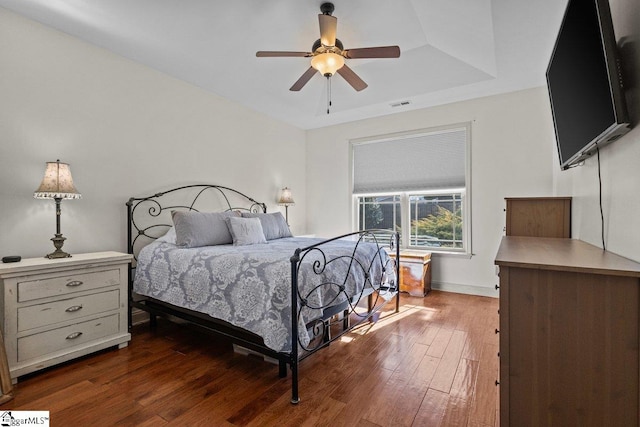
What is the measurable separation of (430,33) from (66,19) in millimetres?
3126

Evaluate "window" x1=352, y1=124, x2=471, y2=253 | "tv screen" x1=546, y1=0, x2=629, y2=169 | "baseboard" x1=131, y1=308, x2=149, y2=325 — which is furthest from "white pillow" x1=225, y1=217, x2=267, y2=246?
"tv screen" x1=546, y1=0, x2=629, y2=169

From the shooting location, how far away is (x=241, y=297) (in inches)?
82.0

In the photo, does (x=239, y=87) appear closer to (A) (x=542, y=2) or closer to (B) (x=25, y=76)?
(B) (x=25, y=76)

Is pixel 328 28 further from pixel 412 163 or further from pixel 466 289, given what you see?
pixel 466 289

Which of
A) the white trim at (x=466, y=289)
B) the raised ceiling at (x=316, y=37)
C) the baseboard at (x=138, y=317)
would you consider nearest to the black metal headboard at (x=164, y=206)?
the baseboard at (x=138, y=317)

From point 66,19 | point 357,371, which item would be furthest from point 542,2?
point 66,19

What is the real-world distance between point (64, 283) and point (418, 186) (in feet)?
13.6

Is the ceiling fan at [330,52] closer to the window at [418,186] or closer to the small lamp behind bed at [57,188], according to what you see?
the small lamp behind bed at [57,188]

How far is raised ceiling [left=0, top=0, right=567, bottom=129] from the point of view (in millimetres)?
2426

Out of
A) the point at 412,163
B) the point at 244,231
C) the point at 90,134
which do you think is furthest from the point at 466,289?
the point at 90,134

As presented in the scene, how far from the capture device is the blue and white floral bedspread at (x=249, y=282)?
1922 mm

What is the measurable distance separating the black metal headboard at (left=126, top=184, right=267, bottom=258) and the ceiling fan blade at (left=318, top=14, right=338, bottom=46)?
2286 mm

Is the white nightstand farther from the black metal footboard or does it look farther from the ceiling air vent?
the ceiling air vent

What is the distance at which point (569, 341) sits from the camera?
42.9 inches
